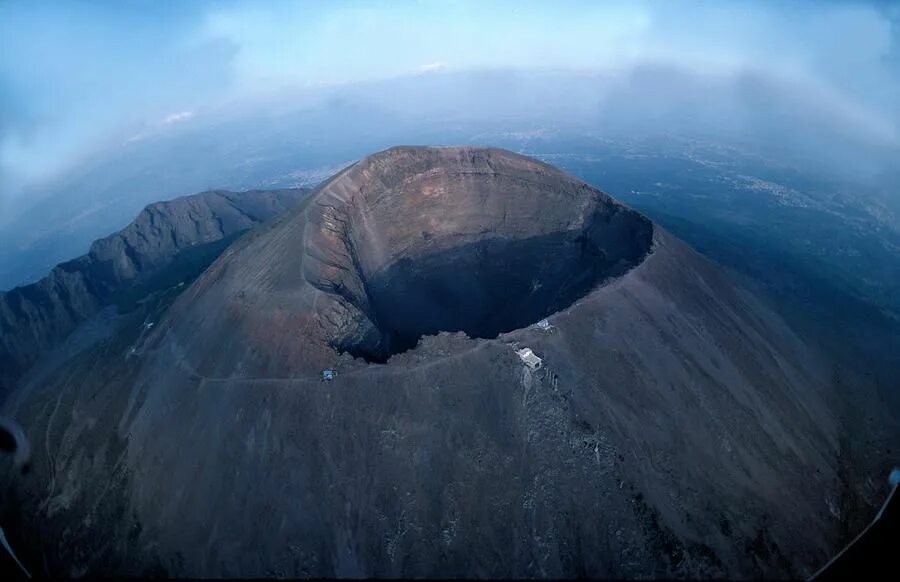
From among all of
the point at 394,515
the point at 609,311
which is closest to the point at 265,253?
the point at 394,515

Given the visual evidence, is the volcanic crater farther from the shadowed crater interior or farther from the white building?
the white building

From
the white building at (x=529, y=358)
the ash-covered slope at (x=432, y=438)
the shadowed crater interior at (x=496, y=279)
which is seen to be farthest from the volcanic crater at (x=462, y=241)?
the white building at (x=529, y=358)

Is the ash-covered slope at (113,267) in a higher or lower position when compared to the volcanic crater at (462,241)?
lower

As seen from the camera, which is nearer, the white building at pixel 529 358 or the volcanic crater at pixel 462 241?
the white building at pixel 529 358

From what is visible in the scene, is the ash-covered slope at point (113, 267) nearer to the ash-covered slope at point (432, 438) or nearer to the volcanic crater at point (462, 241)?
the ash-covered slope at point (432, 438)

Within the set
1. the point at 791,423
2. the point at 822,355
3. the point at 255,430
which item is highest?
the point at 255,430

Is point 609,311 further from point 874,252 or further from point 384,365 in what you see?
point 874,252
